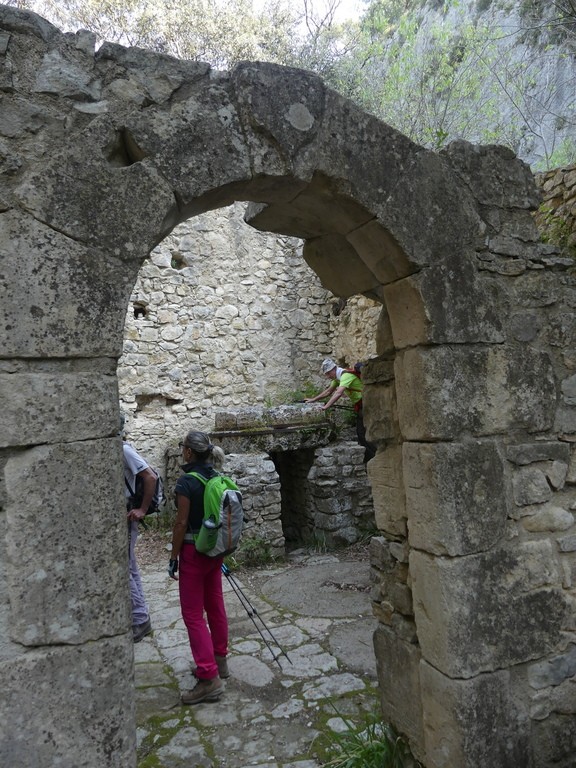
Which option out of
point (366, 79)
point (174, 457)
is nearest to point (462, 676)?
point (174, 457)

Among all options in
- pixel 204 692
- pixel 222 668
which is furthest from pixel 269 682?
pixel 204 692

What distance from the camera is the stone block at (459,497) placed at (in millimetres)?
2383

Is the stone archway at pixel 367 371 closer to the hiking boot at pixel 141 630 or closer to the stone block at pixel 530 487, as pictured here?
the stone block at pixel 530 487

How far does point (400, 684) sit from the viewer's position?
276 cm

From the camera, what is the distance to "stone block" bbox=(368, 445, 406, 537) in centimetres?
276

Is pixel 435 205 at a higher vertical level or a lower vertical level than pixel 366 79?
lower

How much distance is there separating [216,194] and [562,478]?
78.4 inches

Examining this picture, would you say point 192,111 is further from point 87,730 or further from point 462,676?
point 462,676

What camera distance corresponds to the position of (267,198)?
2.47 m

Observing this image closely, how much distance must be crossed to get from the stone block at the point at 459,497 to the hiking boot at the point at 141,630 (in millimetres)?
2806

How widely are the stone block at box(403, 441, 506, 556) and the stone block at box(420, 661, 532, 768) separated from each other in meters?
0.54

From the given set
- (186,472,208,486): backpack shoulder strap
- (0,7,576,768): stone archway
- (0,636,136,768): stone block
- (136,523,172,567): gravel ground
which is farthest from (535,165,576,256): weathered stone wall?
(136,523,172,567): gravel ground

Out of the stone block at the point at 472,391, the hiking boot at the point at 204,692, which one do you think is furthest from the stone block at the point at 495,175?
the hiking boot at the point at 204,692

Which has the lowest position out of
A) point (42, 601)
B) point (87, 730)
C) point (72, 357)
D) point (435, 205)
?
point (87, 730)
